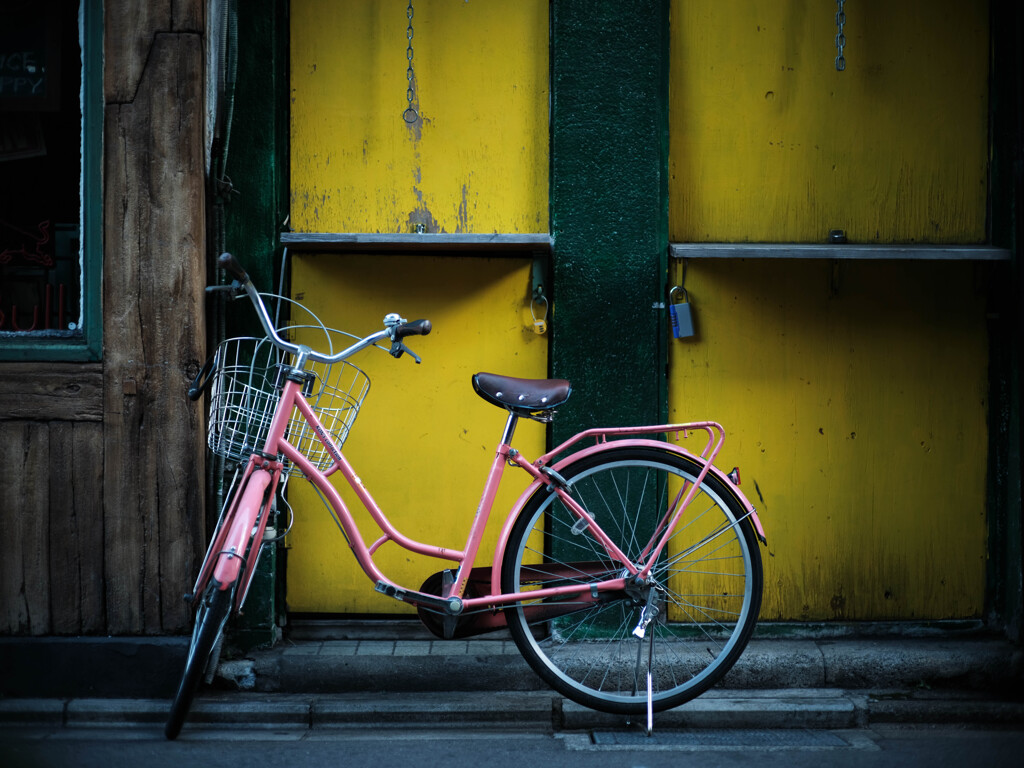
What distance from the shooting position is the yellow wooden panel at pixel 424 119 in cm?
429

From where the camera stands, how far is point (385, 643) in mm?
4258

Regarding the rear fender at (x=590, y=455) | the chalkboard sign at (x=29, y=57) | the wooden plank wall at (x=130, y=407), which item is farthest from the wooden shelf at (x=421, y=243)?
the chalkboard sign at (x=29, y=57)

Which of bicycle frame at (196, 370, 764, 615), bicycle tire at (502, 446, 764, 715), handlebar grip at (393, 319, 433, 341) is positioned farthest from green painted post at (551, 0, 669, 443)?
handlebar grip at (393, 319, 433, 341)

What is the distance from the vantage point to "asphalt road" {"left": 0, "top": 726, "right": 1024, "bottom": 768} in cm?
346

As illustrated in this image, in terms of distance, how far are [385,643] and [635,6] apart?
10.1 feet

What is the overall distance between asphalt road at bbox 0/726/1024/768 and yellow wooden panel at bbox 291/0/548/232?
2.21 metres

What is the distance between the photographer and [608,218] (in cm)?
425

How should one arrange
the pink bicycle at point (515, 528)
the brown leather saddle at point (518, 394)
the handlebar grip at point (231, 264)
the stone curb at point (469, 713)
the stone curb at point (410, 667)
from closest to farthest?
the handlebar grip at point (231, 264), the pink bicycle at point (515, 528), the brown leather saddle at point (518, 394), the stone curb at point (469, 713), the stone curb at point (410, 667)

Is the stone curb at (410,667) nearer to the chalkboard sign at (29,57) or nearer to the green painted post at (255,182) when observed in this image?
the green painted post at (255,182)

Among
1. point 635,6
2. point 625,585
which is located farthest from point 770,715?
point 635,6

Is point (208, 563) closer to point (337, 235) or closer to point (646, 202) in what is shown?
point (337, 235)

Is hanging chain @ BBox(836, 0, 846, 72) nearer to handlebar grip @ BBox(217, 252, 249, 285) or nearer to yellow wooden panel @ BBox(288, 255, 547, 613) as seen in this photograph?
yellow wooden panel @ BBox(288, 255, 547, 613)

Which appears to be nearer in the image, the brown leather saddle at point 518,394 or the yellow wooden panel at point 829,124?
the brown leather saddle at point 518,394

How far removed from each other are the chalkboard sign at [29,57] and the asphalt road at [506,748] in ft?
8.64
